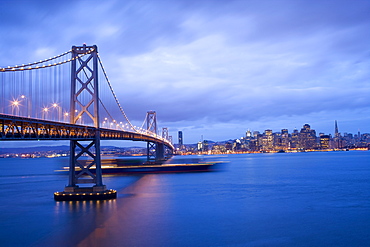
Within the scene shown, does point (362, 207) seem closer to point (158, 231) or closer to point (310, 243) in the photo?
point (310, 243)

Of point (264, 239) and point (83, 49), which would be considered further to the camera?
point (83, 49)

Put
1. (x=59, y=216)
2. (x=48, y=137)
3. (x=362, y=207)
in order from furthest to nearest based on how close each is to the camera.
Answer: (x=362, y=207)
(x=59, y=216)
(x=48, y=137)

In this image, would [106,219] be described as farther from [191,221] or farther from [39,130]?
[39,130]

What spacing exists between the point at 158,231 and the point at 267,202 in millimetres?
11658

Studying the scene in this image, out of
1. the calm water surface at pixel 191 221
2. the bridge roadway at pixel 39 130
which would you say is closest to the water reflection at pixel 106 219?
the calm water surface at pixel 191 221

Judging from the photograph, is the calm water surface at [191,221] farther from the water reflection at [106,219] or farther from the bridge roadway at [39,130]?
the bridge roadway at [39,130]

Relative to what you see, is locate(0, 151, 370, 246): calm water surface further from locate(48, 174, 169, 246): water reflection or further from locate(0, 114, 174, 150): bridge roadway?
locate(0, 114, 174, 150): bridge roadway

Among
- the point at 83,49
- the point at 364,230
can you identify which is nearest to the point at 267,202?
the point at 364,230

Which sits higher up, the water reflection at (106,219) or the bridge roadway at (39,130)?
the bridge roadway at (39,130)

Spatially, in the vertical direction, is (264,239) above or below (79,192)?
below

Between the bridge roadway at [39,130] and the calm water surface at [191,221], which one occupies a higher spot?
the bridge roadway at [39,130]

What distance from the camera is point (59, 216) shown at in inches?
878

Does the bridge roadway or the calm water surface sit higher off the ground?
the bridge roadway

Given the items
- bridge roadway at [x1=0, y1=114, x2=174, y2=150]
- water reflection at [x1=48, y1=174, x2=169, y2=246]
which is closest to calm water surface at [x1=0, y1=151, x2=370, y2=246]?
water reflection at [x1=48, y1=174, x2=169, y2=246]
